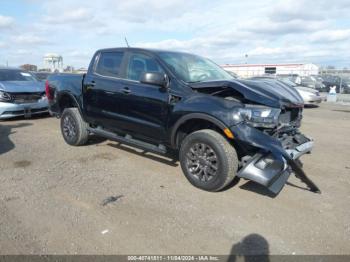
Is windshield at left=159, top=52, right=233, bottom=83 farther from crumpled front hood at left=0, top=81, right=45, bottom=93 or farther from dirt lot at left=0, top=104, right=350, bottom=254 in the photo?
crumpled front hood at left=0, top=81, right=45, bottom=93

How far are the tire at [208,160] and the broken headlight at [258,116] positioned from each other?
0.40m

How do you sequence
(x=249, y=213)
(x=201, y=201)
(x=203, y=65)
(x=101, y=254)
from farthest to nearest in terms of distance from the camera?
(x=203, y=65)
(x=201, y=201)
(x=249, y=213)
(x=101, y=254)

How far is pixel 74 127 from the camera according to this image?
6.61 metres

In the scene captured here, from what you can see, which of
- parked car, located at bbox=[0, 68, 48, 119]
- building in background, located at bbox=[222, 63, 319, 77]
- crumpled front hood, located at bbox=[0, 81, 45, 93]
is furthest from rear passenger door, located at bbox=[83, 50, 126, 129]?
building in background, located at bbox=[222, 63, 319, 77]

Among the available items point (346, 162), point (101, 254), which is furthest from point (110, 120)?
point (346, 162)

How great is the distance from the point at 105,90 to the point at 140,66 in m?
0.83

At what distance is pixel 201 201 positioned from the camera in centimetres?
420

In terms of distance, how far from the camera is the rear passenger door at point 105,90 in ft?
18.4

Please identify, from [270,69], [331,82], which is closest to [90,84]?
[331,82]

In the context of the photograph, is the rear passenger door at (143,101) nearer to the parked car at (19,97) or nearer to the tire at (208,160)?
the tire at (208,160)

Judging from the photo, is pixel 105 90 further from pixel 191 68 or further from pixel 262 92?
pixel 262 92

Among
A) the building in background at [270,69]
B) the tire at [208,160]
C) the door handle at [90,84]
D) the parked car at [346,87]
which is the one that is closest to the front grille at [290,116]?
the tire at [208,160]

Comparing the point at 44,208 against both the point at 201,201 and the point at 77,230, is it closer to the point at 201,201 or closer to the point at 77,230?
the point at 77,230

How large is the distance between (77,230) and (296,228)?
2.31m
